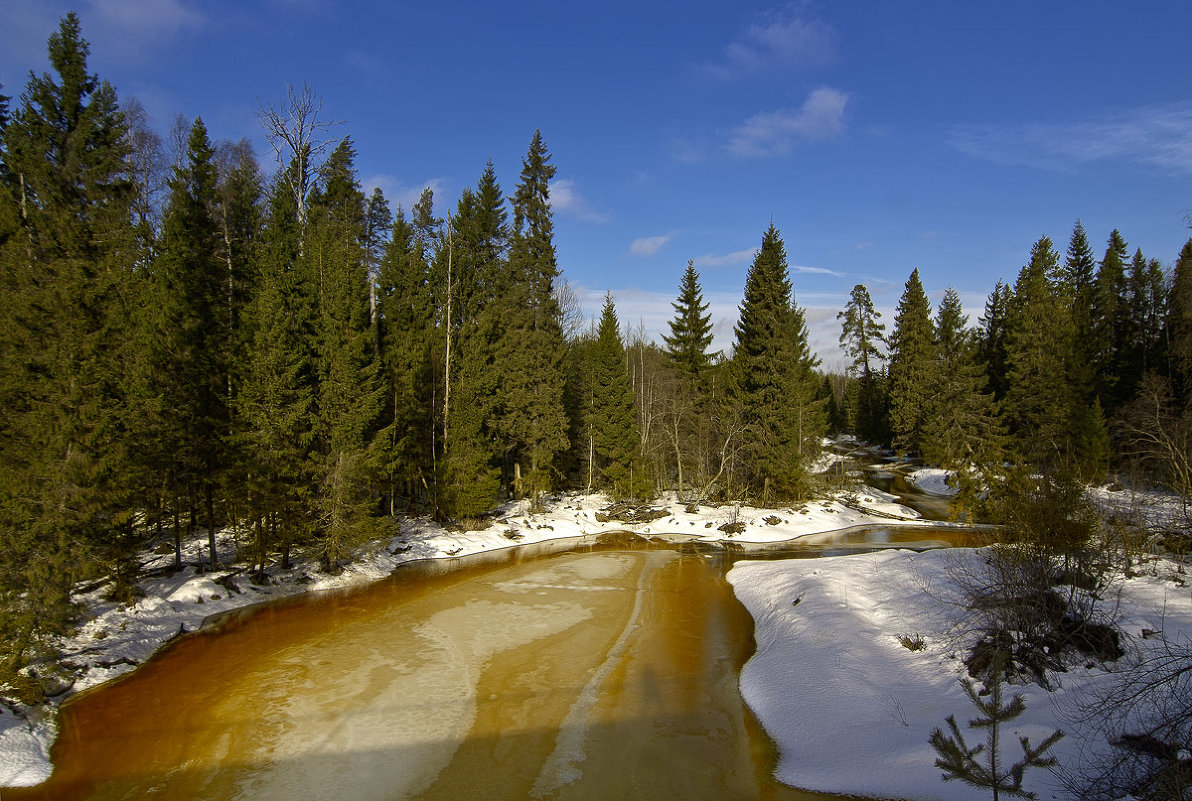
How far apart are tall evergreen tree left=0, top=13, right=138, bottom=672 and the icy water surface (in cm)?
278

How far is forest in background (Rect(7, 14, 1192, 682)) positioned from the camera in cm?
1140

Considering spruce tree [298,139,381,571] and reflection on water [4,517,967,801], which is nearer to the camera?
reflection on water [4,517,967,801]

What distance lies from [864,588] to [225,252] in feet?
78.7

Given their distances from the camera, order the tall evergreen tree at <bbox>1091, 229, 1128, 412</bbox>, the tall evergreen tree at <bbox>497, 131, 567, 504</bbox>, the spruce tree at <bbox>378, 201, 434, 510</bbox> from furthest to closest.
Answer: the tall evergreen tree at <bbox>1091, 229, 1128, 412</bbox> < the tall evergreen tree at <bbox>497, 131, 567, 504</bbox> < the spruce tree at <bbox>378, 201, 434, 510</bbox>

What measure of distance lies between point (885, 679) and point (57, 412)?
1735 centimetres

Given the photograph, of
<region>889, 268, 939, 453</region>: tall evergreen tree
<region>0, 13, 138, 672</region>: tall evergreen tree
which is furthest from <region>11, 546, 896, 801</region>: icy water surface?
<region>889, 268, 939, 453</region>: tall evergreen tree

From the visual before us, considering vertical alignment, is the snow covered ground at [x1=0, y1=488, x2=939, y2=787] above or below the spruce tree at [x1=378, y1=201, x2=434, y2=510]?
below

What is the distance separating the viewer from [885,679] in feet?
33.9

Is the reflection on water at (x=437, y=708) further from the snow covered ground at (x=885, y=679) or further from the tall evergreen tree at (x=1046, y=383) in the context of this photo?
the tall evergreen tree at (x=1046, y=383)

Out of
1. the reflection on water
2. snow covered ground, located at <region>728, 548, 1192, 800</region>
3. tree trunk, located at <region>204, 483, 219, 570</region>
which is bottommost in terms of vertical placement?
the reflection on water

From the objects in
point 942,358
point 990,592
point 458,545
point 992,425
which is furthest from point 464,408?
point 942,358

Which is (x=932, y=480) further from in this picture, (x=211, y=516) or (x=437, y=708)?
(x=211, y=516)

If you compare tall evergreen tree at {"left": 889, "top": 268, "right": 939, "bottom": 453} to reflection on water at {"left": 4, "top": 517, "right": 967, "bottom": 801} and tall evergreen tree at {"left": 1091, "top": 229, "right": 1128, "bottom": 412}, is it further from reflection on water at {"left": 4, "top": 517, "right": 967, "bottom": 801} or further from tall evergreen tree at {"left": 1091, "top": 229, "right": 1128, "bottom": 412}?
reflection on water at {"left": 4, "top": 517, "right": 967, "bottom": 801}

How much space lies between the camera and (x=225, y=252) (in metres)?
19.8
